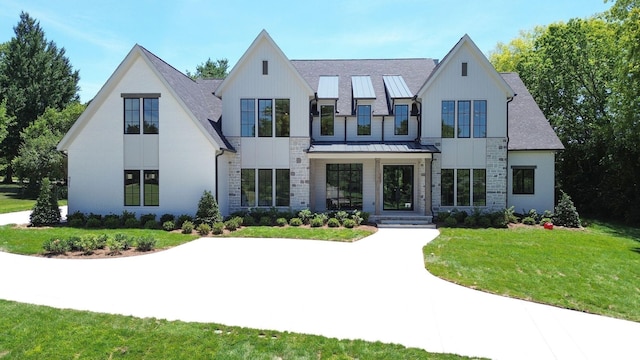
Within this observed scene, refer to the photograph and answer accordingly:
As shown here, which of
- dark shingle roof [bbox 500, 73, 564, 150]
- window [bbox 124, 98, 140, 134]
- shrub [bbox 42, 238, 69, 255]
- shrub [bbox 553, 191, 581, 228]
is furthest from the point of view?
dark shingle roof [bbox 500, 73, 564, 150]

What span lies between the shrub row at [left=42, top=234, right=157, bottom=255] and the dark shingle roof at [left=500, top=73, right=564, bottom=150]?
1815 cm

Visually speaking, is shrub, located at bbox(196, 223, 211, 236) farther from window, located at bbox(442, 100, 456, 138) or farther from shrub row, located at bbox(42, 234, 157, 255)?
window, located at bbox(442, 100, 456, 138)

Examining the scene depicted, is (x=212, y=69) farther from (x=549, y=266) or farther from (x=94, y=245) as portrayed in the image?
A: (x=549, y=266)

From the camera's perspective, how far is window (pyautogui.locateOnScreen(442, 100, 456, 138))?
1989 centimetres

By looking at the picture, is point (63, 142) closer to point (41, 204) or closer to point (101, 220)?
point (41, 204)

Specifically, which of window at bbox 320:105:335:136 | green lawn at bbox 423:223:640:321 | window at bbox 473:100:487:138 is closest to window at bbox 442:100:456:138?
window at bbox 473:100:487:138

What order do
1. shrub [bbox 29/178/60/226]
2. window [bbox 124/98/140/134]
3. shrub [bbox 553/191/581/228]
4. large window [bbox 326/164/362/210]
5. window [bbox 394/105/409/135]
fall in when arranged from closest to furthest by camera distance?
shrub [bbox 29/178/60/226], window [bbox 124/98/140/134], shrub [bbox 553/191/581/228], large window [bbox 326/164/362/210], window [bbox 394/105/409/135]

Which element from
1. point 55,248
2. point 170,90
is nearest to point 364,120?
point 170,90

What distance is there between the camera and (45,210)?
653 inches

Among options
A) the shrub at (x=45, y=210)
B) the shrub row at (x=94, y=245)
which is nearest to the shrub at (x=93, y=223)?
the shrub at (x=45, y=210)

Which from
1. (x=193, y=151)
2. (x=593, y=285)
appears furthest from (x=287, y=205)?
(x=593, y=285)

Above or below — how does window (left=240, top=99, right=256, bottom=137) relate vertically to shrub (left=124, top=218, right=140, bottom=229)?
above

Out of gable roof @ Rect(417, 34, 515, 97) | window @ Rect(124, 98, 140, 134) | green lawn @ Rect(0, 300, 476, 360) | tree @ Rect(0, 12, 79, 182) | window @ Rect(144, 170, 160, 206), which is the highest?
tree @ Rect(0, 12, 79, 182)

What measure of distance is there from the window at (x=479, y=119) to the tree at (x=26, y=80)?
4723cm
